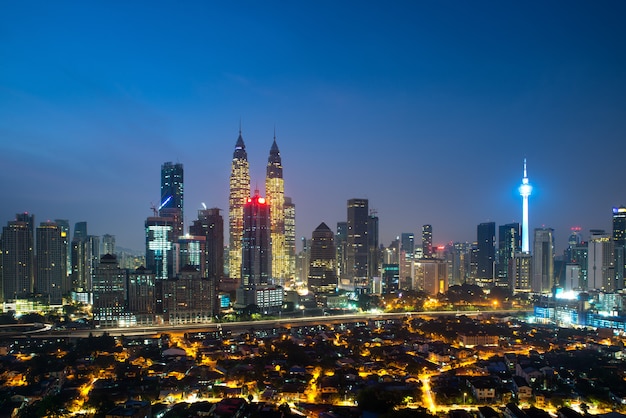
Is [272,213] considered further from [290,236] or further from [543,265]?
[543,265]

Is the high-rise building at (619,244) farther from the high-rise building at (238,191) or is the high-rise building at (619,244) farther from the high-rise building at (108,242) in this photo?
the high-rise building at (108,242)

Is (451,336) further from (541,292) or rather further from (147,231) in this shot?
(147,231)

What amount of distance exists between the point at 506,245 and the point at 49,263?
26239 mm

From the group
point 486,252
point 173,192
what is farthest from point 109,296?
point 486,252

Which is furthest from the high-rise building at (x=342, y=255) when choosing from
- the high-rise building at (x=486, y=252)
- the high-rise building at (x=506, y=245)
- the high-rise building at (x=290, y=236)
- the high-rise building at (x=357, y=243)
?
the high-rise building at (x=506, y=245)

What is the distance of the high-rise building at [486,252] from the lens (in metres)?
35.2

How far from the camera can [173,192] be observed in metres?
32.6

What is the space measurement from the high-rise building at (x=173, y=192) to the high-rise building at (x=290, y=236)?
26.8 feet

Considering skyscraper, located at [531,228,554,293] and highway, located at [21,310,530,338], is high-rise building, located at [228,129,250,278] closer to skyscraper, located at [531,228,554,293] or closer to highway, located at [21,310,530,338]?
highway, located at [21,310,530,338]

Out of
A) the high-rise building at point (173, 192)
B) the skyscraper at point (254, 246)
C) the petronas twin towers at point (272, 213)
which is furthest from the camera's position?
the petronas twin towers at point (272, 213)

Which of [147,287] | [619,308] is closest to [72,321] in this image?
[147,287]

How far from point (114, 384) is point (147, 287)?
9057mm

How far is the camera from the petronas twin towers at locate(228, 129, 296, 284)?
1378 inches

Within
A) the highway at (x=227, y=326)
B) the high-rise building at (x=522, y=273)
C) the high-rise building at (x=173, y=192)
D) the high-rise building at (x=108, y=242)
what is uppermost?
the high-rise building at (x=173, y=192)
